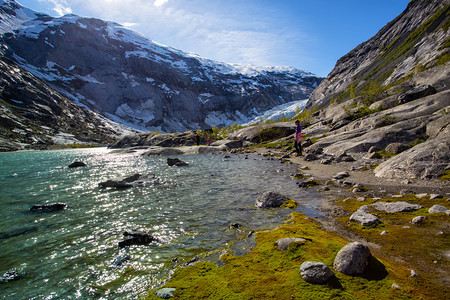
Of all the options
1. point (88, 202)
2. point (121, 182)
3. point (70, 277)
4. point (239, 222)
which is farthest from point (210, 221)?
point (121, 182)

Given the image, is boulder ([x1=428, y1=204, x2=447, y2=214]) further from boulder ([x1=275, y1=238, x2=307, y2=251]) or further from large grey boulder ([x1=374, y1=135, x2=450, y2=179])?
large grey boulder ([x1=374, y1=135, x2=450, y2=179])

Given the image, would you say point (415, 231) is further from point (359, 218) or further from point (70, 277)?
point (70, 277)

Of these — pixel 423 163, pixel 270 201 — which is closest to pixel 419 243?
pixel 270 201

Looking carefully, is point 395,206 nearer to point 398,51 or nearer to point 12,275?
point 12,275

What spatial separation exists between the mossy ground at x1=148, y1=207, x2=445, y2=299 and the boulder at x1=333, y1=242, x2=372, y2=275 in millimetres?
129

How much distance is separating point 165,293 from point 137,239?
138 inches

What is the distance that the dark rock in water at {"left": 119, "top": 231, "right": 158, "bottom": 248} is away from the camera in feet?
24.2

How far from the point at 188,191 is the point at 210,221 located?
20.6 feet

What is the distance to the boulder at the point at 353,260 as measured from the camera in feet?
14.6

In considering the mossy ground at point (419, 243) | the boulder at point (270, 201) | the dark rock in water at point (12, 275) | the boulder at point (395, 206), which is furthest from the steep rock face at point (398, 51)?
the dark rock in water at point (12, 275)

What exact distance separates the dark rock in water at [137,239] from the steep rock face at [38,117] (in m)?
141

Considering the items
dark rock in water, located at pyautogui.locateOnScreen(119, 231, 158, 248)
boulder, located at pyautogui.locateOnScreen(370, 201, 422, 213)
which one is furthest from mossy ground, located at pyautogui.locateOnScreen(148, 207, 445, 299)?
boulder, located at pyautogui.locateOnScreen(370, 201, 422, 213)

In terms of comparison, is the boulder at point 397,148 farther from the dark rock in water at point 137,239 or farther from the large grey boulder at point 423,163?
the dark rock in water at point 137,239

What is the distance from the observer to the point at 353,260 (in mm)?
4508
